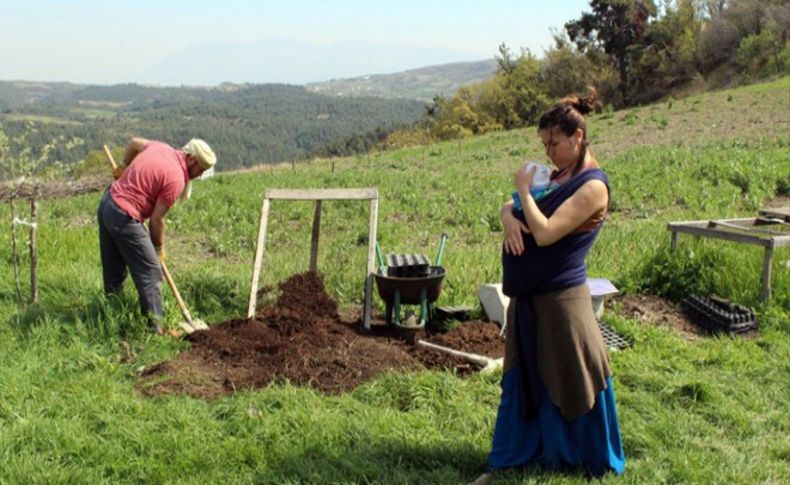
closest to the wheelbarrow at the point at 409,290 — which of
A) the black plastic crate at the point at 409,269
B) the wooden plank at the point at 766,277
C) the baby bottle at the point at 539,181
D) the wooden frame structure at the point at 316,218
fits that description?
the black plastic crate at the point at 409,269

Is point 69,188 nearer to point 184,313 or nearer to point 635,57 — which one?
point 184,313

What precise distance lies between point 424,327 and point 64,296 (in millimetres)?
3423

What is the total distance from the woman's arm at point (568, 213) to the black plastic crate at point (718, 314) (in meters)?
3.44

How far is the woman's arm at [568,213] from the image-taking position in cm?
304

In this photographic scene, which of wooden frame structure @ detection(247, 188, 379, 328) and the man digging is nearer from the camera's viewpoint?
the man digging

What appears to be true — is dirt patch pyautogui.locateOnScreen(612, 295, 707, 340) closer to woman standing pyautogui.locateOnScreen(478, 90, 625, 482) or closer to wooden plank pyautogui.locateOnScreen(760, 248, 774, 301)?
wooden plank pyautogui.locateOnScreen(760, 248, 774, 301)

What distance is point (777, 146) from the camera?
16656mm

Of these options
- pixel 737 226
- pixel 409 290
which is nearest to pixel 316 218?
pixel 409 290

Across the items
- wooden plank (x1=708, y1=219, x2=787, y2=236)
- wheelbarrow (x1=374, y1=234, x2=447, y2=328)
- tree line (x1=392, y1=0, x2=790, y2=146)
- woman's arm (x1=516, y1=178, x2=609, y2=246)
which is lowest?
wheelbarrow (x1=374, y1=234, x2=447, y2=328)

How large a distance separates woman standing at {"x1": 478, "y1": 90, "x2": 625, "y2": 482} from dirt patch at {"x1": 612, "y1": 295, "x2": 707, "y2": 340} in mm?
2916

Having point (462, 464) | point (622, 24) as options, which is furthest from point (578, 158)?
point (622, 24)

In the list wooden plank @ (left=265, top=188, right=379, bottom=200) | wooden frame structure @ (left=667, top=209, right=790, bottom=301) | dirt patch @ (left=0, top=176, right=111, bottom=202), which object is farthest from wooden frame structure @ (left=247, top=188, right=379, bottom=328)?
dirt patch @ (left=0, top=176, right=111, bottom=202)

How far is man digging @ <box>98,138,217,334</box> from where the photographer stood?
548cm

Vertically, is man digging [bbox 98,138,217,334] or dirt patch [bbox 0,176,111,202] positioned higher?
man digging [bbox 98,138,217,334]
